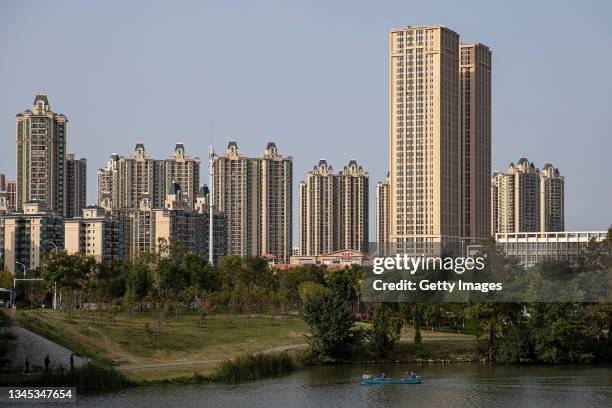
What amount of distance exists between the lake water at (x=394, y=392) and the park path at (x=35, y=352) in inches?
190

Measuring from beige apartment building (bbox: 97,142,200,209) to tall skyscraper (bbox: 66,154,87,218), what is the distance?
10933 mm

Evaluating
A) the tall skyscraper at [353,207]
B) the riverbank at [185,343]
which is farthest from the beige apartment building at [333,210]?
the riverbank at [185,343]

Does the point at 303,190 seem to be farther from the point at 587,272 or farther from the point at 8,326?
the point at 8,326

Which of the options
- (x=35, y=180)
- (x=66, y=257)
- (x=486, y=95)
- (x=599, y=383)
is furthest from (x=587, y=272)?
(x=35, y=180)

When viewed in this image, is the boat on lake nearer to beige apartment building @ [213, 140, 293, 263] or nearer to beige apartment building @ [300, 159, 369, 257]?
beige apartment building @ [213, 140, 293, 263]

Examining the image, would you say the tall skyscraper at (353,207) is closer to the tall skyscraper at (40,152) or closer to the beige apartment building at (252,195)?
the beige apartment building at (252,195)

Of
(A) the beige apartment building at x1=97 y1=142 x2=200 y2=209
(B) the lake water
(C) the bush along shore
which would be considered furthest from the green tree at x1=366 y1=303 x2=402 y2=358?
(A) the beige apartment building at x1=97 y1=142 x2=200 y2=209

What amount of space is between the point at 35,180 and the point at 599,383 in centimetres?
11826

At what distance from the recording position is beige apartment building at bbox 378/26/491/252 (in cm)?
13162

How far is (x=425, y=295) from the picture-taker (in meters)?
65.7

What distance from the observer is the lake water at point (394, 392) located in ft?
146

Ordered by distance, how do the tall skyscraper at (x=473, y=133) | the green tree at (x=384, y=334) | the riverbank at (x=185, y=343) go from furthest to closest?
the tall skyscraper at (x=473, y=133), the green tree at (x=384, y=334), the riverbank at (x=185, y=343)

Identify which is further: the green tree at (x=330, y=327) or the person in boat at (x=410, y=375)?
the green tree at (x=330, y=327)

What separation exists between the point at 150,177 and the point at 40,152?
1130 inches
